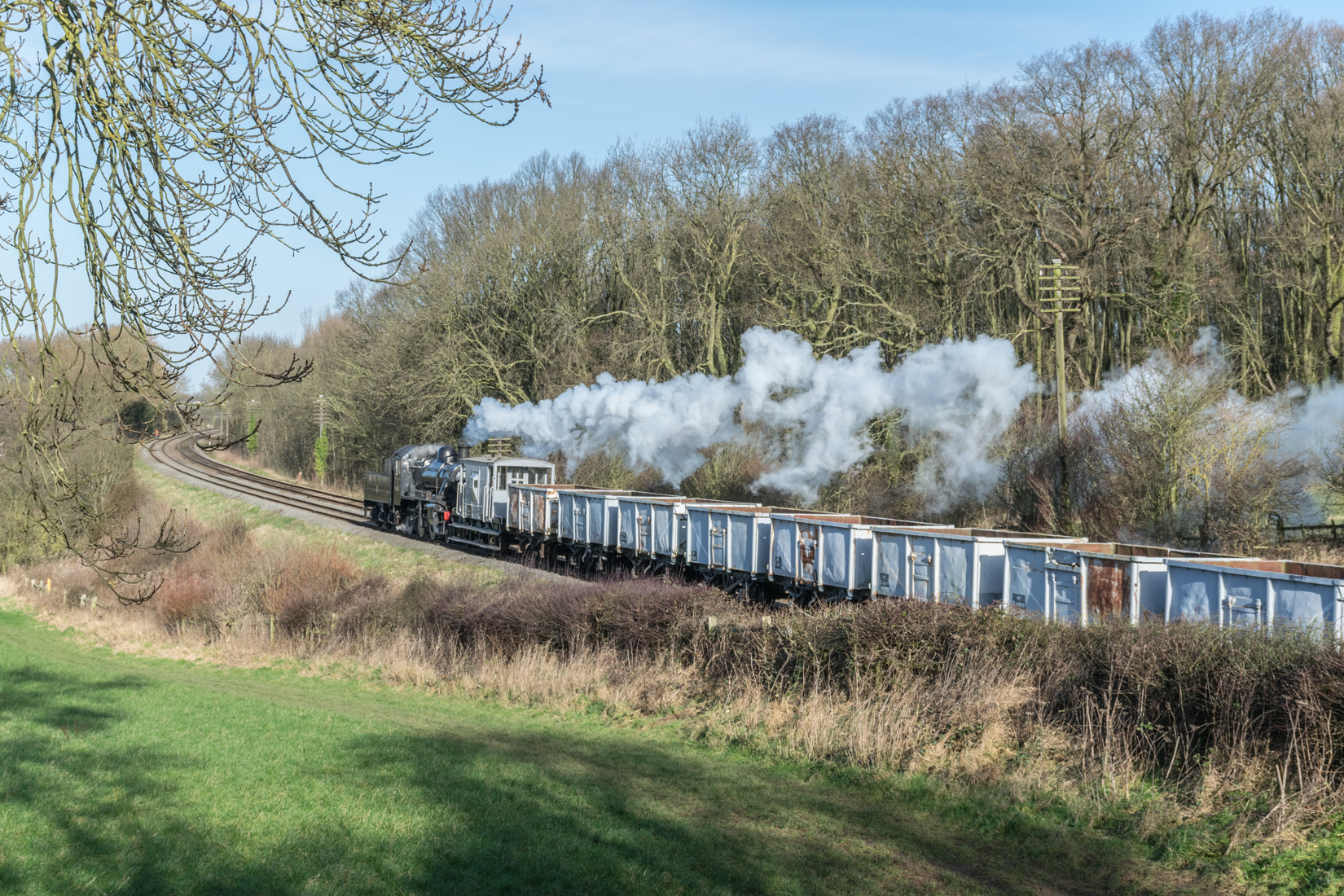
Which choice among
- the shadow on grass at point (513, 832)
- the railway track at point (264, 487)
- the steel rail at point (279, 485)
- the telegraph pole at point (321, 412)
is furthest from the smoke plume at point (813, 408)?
the telegraph pole at point (321, 412)

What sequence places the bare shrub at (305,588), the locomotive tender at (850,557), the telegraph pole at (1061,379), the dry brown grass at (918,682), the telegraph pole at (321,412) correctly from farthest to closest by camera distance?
the telegraph pole at (321,412) → the telegraph pole at (1061,379) → the bare shrub at (305,588) → the locomotive tender at (850,557) → the dry brown grass at (918,682)

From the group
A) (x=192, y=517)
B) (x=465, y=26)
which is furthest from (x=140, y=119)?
(x=192, y=517)

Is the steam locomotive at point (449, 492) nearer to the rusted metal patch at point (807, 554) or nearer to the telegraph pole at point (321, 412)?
the rusted metal patch at point (807, 554)

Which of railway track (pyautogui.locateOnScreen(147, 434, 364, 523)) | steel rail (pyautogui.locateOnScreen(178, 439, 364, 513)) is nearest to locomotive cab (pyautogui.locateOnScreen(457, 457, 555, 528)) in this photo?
railway track (pyautogui.locateOnScreen(147, 434, 364, 523))

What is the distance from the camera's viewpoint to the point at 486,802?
8.36 metres

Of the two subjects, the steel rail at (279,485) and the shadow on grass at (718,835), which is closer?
the shadow on grass at (718,835)

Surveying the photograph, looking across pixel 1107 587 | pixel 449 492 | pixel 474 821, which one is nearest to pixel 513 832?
pixel 474 821

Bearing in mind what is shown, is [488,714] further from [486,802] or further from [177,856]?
[177,856]

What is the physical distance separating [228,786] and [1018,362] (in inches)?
1066

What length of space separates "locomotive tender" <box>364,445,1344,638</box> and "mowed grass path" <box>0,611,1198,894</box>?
381 centimetres

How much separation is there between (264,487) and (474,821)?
4461cm

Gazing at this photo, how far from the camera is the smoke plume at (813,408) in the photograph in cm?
2688

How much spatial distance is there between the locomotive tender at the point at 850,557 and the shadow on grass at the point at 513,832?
3803 mm

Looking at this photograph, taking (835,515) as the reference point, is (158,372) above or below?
above
